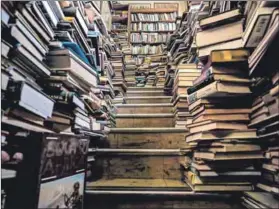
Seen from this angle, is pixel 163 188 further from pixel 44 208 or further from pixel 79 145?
pixel 44 208

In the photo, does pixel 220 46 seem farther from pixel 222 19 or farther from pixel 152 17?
pixel 152 17

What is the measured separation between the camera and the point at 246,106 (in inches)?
49.7

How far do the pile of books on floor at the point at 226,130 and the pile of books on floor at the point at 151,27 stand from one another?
15.4 ft

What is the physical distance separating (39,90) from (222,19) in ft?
2.81

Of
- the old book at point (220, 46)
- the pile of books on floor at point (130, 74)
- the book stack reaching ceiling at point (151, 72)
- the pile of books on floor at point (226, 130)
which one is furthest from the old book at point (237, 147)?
the pile of books on floor at point (130, 74)

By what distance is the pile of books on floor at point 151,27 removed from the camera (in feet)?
18.9

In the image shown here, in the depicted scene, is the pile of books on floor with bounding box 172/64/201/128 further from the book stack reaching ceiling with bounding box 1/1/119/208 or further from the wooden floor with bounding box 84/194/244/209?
the book stack reaching ceiling with bounding box 1/1/119/208

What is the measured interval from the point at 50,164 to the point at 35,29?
1.53ft

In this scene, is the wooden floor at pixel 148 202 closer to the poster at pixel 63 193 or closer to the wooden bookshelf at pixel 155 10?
the poster at pixel 63 193

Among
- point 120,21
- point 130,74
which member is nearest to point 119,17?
point 120,21

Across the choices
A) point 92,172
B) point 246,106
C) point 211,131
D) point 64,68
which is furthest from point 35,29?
point 92,172

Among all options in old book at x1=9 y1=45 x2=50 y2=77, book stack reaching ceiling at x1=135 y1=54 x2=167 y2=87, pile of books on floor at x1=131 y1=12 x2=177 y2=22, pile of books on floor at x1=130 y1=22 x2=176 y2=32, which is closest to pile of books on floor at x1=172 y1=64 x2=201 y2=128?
old book at x1=9 y1=45 x2=50 y2=77

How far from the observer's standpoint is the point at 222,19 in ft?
4.03

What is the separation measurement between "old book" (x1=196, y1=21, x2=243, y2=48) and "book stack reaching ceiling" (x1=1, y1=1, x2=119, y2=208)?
577 mm
